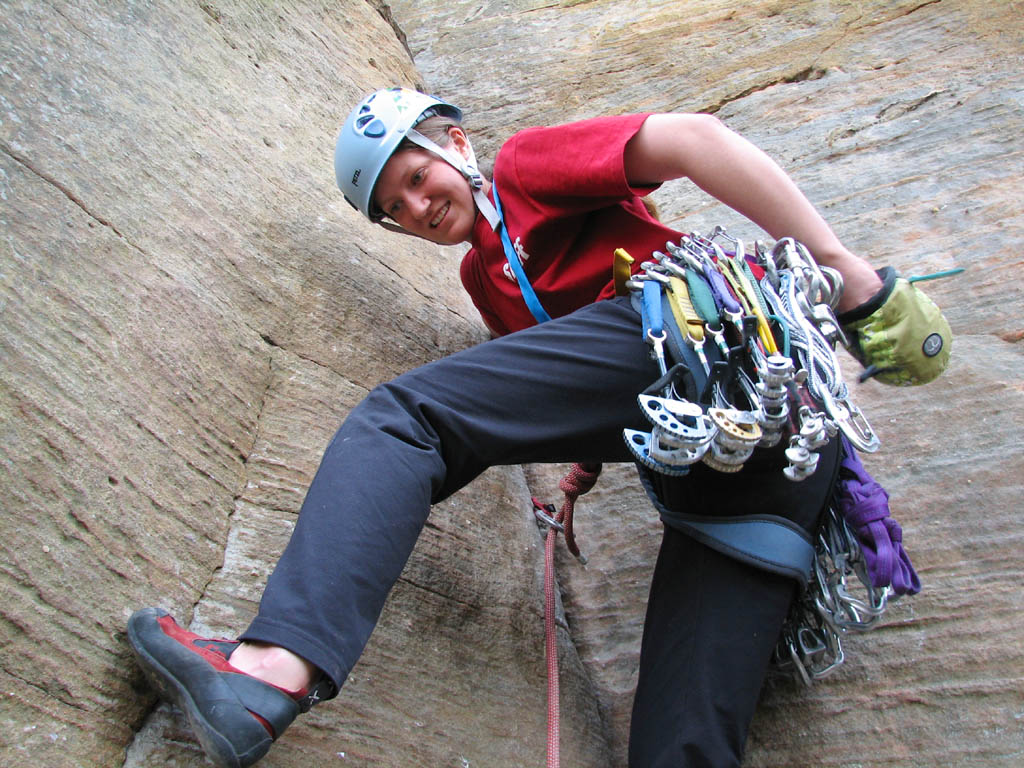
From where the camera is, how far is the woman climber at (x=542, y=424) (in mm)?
1328

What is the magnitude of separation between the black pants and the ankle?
2 cm

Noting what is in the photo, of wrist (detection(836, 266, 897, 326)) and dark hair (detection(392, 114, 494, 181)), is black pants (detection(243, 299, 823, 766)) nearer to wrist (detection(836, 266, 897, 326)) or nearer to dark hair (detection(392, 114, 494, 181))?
wrist (detection(836, 266, 897, 326))

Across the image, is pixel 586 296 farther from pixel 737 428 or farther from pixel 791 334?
pixel 737 428

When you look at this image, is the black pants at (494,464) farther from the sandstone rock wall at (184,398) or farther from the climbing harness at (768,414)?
the sandstone rock wall at (184,398)

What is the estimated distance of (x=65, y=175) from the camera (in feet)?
6.41

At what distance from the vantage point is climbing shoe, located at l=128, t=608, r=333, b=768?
4.00 feet

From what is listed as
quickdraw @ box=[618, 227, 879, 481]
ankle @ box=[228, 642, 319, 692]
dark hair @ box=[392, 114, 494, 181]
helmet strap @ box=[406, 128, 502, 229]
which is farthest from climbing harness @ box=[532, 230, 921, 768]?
ankle @ box=[228, 642, 319, 692]

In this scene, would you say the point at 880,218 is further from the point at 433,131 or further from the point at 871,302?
the point at 433,131

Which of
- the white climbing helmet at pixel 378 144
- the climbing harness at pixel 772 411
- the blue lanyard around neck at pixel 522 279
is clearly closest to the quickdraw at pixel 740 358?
the climbing harness at pixel 772 411

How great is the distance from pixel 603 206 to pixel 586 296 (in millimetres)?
221

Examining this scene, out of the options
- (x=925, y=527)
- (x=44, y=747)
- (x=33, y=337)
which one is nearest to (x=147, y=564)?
(x=44, y=747)

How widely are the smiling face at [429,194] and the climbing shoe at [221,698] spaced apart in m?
1.22

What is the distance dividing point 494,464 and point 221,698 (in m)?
0.70

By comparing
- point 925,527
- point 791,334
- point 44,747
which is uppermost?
point 44,747
